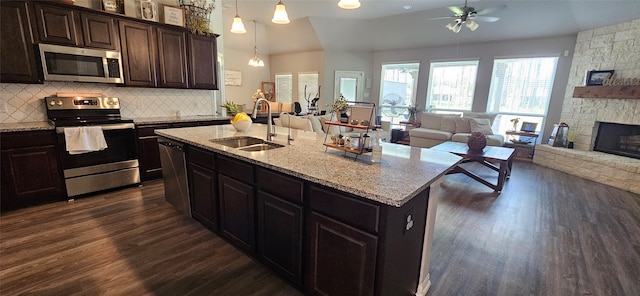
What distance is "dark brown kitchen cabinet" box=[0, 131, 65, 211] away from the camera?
2713 mm

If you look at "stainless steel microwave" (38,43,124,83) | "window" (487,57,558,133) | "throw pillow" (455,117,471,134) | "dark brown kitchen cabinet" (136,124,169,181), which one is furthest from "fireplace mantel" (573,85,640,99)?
"stainless steel microwave" (38,43,124,83)

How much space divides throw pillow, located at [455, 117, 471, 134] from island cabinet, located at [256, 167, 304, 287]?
5.49 meters

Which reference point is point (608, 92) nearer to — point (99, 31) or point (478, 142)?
point (478, 142)

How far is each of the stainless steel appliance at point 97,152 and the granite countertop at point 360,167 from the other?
1472 mm

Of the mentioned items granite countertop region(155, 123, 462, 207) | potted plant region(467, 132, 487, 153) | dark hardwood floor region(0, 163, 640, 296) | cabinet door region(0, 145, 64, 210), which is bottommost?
dark hardwood floor region(0, 163, 640, 296)

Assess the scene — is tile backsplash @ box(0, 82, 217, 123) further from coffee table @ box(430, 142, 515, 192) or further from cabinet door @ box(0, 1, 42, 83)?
coffee table @ box(430, 142, 515, 192)

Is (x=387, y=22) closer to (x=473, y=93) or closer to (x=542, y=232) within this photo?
(x=473, y=93)

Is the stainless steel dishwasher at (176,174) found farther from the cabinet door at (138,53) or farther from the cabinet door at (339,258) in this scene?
the cabinet door at (339,258)

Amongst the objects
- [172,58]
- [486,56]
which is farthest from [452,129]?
[172,58]

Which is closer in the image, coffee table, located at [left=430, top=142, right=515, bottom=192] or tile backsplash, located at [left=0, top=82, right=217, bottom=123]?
tile backsplash, located at [left=0, top=82, right=217, bottom=123]

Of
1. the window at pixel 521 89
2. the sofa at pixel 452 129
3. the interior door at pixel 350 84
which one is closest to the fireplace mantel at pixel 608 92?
the window at pixel 521 89

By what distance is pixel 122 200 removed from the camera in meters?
3.15

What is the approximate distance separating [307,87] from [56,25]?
6.35 metres

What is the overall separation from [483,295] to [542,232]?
4.64 ft
